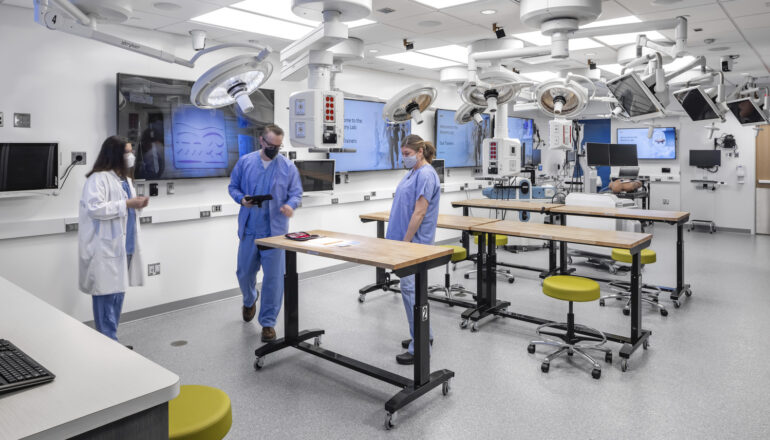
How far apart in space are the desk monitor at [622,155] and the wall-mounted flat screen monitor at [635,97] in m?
4.49

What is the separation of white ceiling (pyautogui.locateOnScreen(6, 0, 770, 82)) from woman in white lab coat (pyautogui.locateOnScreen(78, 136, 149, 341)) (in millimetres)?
1254

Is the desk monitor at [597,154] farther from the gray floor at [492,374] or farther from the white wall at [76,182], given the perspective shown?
the white wall at [76,182]

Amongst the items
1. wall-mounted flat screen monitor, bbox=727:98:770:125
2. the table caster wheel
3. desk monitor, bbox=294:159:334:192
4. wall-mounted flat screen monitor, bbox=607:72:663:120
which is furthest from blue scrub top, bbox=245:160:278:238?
wall-mounted flat screen monitor, bbox=727:98:770:125

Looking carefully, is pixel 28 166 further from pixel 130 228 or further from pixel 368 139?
pixel 368 139

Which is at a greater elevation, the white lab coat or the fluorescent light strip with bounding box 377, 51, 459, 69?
the fluorescent light strip with bounding box 377, 51, 459, 69

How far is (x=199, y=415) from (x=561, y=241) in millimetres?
3256

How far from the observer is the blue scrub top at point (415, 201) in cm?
359

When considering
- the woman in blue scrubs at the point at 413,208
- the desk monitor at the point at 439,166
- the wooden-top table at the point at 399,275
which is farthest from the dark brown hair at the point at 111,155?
the desk monitor at the point at 439,166

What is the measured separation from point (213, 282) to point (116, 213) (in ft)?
6.42

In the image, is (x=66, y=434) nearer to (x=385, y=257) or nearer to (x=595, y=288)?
(x=385, y=257)

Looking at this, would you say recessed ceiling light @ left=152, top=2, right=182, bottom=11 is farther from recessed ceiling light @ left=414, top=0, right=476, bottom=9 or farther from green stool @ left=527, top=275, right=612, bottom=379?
green stool @ left=527, top=275, right=612, bottom=379

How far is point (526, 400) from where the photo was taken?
306 centimetres

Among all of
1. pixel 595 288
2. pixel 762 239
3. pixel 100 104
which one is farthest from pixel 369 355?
pixel 762 239

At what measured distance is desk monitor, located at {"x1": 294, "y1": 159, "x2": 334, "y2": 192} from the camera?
5.86 m
